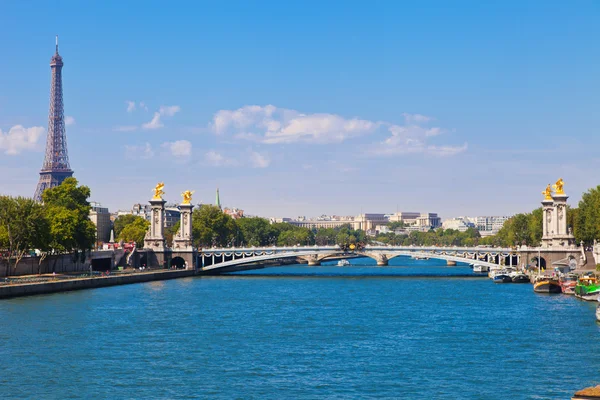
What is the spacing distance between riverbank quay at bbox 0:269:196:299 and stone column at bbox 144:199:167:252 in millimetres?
7502

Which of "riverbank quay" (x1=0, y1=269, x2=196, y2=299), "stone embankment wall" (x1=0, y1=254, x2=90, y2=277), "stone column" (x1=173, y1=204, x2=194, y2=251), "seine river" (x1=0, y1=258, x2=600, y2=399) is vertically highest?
"stone column" (x1=173, y1=204, x2=194, y2=251)

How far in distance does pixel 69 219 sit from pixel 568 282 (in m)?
36.6

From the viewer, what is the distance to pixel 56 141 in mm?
145125

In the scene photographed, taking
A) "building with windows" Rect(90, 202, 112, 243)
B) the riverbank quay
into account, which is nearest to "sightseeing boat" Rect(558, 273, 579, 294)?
the riverbank quay

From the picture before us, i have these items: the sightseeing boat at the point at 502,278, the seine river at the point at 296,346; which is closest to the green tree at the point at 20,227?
the seine river at the point at 296,346

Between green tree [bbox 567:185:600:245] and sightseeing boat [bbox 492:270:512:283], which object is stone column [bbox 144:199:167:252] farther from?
green tree [bbox 567:185:600:245]

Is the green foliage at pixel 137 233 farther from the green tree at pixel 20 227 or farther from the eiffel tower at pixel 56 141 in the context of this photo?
the green tree at pixel 20 227

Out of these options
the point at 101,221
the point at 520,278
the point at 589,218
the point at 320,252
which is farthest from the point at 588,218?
the point at 101,221

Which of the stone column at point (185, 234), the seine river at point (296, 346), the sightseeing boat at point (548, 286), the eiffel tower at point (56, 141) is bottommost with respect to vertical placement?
the seine river at point (296, 346)

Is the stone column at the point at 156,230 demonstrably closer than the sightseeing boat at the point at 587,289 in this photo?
No

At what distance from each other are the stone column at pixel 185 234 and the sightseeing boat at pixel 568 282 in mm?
38323

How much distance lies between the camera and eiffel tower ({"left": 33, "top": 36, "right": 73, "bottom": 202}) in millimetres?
142625

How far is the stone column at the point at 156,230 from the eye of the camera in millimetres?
93562

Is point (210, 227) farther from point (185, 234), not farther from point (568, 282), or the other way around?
point (568, 282)
